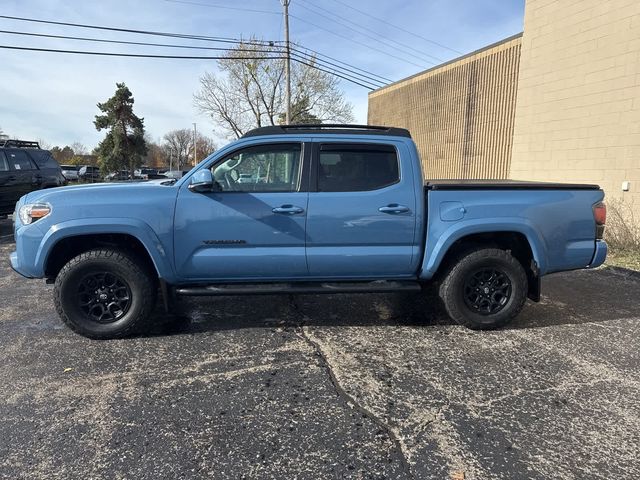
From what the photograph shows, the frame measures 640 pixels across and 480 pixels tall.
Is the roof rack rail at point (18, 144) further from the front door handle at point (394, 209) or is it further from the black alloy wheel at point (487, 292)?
the black alloy wheel at point (487, 292)

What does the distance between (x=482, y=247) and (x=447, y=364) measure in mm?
1378

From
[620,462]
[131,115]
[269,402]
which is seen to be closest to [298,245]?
[269,402]

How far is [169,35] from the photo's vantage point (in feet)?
64.9

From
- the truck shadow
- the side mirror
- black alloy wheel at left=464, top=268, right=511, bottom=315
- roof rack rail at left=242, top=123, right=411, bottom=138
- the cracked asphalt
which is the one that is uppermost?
roof rack rail at left=242, top=123, right=411, bottom=138

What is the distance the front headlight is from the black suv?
7.66 m

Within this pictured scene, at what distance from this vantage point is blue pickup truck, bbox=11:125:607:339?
416 centimetres

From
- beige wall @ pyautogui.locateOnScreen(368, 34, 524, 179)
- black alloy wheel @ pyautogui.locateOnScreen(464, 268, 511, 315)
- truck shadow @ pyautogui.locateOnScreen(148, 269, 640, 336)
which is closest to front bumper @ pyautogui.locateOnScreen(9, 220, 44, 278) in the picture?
truck shadow @ pyautogui.locateOnScreen(148, 269, 640, 336)

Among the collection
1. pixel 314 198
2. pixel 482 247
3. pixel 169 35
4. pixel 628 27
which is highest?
pixel 169 35

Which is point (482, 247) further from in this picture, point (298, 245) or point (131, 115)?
point (131, 115)

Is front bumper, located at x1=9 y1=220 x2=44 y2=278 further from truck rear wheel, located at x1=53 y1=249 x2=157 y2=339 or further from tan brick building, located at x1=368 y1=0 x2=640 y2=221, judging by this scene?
tan brick building, located at x1=368 y1=0 x2=640 y2=221

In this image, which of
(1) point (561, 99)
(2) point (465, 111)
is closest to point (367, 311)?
(1) point (561, 99)

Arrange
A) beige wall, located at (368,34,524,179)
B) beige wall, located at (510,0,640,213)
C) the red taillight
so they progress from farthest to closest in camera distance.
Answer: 1. beige wall, located at (368,34,524,179)
2. beige wall, located at (510,0,640,213)
3. the red taillight

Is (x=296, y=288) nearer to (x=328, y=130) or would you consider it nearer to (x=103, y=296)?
(x=328, y=130)

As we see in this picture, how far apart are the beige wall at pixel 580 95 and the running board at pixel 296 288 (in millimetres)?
6784
